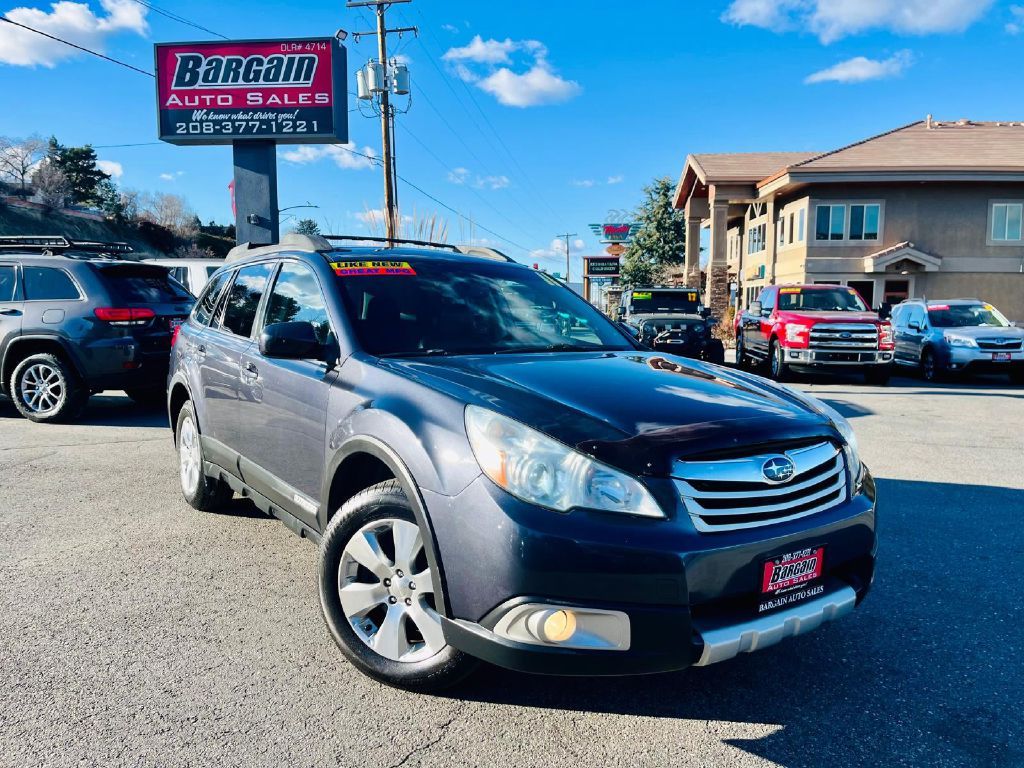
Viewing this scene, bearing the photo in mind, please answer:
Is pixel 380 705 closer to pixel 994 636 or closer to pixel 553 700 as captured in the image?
pixel 553 700

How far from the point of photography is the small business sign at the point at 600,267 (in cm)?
6256

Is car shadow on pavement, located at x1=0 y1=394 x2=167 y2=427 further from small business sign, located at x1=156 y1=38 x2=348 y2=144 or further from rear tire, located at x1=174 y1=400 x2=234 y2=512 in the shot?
small business sign, located at x1=156 y1=38 x2=348 y2=144

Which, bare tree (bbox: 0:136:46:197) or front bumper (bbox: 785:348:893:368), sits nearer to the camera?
front bumper (bbox: 785:348:893:368)

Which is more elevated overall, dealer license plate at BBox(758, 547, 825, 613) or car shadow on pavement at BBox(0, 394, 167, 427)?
dealer license plate at BBox(758, 547, 825, 613)

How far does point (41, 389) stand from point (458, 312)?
7.00 m

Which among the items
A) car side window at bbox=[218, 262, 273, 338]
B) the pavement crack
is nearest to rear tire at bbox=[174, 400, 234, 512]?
car side window at bbox=[218, 262, 273, 338]

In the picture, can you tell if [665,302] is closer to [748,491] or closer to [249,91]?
[249,91]

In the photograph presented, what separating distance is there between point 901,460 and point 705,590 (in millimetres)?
5433

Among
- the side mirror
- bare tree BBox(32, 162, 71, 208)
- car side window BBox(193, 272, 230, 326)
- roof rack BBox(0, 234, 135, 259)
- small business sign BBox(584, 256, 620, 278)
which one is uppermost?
bare tree BBox(32, 162, 71, 208)

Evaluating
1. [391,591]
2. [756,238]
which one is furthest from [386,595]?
[756,238]

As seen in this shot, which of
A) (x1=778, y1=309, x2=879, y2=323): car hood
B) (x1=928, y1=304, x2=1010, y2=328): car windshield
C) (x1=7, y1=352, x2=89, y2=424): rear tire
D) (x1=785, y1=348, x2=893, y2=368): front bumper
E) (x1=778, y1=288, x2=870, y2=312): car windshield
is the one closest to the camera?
(x1=7, y1=352, x2=89, y2=424): rear tire

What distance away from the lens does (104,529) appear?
4809 millimetres

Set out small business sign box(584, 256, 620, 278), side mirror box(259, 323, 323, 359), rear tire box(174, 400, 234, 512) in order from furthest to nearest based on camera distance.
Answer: small business sign box(584, 256, 620, 278), rear tire box(174, 400, 234, 512), side mirror box(259, 323, 323, 359)

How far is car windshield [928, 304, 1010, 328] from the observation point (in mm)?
14977
